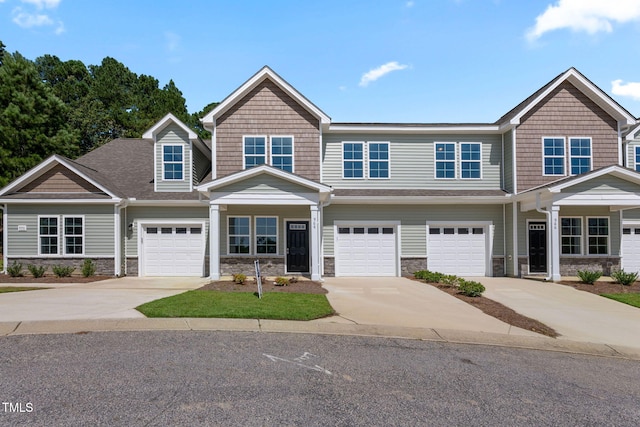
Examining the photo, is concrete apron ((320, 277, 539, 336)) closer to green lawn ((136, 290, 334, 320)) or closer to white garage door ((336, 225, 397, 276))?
green lawn ((136, 290, 334, 320))

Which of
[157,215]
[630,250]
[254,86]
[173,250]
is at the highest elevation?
[254,86]

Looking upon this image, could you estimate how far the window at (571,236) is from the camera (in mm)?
16531

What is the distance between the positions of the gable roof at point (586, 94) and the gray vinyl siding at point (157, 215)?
13652 millimetres

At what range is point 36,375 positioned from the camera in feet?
16.3

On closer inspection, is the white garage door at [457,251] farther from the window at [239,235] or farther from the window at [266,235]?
the window at [239,235]

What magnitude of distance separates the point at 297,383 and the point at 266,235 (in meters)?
11.6

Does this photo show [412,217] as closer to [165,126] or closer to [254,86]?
[254,86]

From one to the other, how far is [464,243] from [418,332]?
33.3 feet

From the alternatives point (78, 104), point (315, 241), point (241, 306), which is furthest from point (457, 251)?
point (78, 104)

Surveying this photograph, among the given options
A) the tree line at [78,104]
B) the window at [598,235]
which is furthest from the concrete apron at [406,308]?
the tree line at [78,104]

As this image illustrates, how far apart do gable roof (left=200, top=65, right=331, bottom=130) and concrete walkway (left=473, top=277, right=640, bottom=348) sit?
948cm

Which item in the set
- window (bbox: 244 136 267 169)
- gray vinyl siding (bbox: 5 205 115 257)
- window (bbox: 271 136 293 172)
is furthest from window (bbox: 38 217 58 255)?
window (bbox: 271 136 293 172)

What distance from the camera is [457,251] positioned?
16.7 metres

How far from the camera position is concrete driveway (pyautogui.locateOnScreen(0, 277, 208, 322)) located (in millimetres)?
8258
